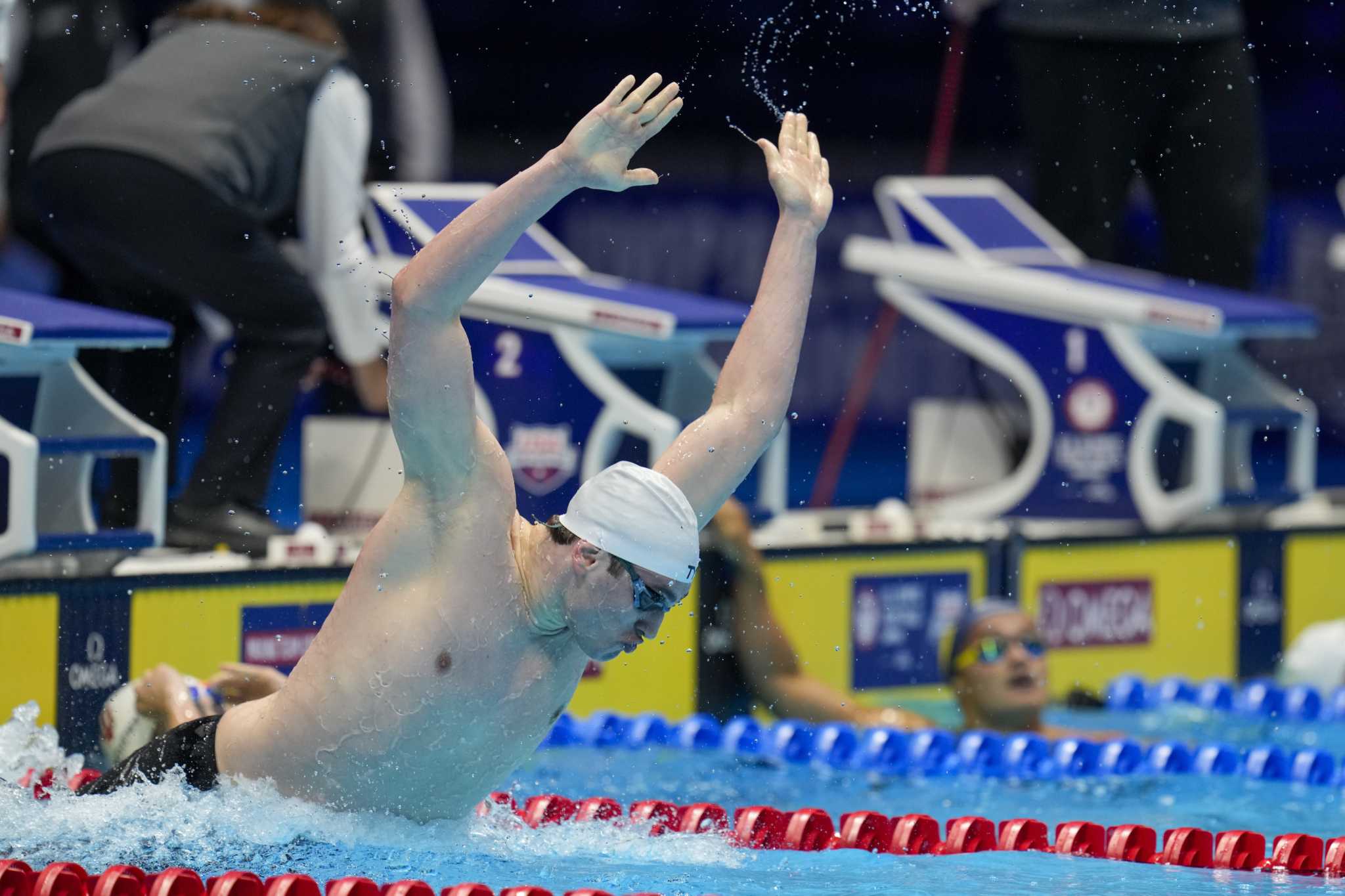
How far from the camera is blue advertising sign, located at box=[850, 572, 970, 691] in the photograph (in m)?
6.54

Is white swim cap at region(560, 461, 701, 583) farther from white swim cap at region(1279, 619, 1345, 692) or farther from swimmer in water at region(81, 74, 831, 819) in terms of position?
white swim cap at region(1279, 619, 1345, 692)

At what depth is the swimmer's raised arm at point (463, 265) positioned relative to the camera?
133 inches

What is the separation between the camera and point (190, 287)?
5.67m

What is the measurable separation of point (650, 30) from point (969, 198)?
310 centimetres

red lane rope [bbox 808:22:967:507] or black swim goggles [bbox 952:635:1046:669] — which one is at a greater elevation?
red lane rope [bbox 808:22:967:507]

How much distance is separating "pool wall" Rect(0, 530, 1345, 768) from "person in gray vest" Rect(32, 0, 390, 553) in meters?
0.34

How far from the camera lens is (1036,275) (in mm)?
7398

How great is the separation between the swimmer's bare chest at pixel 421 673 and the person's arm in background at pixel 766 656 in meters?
2.37

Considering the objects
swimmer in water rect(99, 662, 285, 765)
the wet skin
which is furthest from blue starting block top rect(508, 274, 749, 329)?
the wet skin

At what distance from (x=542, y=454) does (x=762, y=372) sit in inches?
99.8

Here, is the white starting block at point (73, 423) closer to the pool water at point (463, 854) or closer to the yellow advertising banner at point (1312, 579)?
the pool water at point (463, 854)

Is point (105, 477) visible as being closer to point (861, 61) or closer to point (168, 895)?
point (168, 895)

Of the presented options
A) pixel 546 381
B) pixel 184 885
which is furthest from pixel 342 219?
pixel 184 885

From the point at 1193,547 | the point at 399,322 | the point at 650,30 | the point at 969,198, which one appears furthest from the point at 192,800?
the point at 650,30
